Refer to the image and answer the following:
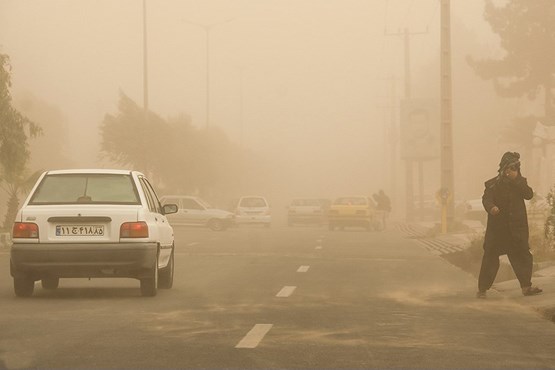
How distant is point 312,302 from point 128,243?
2.40 m

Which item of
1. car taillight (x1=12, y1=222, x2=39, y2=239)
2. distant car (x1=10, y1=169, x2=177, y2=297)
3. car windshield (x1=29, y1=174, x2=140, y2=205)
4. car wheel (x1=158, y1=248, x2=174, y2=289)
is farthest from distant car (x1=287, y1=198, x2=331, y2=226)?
car taillight (x1=12, y1=222, x2=39, y2=239)

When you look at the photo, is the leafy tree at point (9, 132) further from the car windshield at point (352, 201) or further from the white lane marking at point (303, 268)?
the car windshield at point (352, 201)

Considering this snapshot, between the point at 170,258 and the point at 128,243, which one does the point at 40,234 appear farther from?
the point at 170,258

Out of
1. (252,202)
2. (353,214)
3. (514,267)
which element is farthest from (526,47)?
(514,267)

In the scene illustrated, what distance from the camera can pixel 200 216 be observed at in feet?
178

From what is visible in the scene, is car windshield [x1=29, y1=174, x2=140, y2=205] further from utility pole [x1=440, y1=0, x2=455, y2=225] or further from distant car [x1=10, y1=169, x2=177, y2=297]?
utility pole [x1=440, y1=0, x2=455, y2=225]

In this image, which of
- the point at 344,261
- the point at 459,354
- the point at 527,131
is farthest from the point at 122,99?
the point at 459,354

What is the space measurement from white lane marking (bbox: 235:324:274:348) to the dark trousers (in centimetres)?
439

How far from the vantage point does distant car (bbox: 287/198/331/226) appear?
6144 cm

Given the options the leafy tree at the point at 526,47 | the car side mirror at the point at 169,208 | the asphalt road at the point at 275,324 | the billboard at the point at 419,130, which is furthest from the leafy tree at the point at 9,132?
the leafy tree at the point at 526,47

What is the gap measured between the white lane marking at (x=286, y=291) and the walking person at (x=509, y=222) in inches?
99.5

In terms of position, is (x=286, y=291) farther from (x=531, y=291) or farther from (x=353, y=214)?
(x=353, y=214)

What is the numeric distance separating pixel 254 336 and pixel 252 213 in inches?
1879

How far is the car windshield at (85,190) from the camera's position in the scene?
16266 millimetres
